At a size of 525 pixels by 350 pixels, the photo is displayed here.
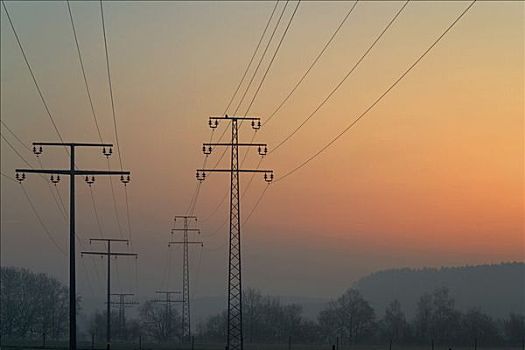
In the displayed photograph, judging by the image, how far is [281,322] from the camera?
143 m

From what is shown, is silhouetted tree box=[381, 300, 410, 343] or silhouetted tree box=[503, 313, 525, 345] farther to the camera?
silhouetted tree box=[381, 300, 410, 343]

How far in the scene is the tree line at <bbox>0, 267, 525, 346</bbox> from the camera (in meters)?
118

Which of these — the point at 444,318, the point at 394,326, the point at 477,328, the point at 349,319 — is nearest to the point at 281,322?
the point at 349,319

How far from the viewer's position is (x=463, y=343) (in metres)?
110

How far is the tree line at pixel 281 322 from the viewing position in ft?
389

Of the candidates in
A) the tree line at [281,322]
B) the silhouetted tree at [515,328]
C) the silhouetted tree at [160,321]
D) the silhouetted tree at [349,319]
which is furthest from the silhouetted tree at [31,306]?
the silhouetted tree at [515,328]

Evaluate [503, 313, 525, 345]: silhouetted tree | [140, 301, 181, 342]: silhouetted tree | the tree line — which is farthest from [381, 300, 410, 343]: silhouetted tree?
[140, 301, 181, 342]: silhouetted tree

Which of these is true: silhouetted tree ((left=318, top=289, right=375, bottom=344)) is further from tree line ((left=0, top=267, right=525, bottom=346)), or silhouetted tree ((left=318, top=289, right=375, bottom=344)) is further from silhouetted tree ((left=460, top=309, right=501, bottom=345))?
silhouetted tree ((left=460, top=309, right=501, bottom=345))

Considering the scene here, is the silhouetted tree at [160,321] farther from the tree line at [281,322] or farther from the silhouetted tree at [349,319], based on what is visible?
the silhouetted tree at [349,319]

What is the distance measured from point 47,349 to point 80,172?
93.4 ft

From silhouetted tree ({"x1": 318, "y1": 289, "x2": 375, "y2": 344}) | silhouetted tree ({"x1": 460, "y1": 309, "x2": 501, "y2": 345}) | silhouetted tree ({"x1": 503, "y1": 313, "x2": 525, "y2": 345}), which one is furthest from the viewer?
silhouetted tree ({"x1": 318, "y1": 289, "x2": 375, "y2": 344})

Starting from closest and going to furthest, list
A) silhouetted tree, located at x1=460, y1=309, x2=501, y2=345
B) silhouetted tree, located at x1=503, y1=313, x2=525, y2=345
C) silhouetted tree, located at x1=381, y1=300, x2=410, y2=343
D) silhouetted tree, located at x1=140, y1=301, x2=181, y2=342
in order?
silhouetted tree, located at x1=503, y1=313, x2=525, y2=345, silhouetted tree, located at x1=460, y1=309, x2=501, y2=345, silhouetted tree, located at x1=381, y1=300, x2=410, y2=343, silhouetted tree, located at x1=140, y1=301, x2=181, y2=342

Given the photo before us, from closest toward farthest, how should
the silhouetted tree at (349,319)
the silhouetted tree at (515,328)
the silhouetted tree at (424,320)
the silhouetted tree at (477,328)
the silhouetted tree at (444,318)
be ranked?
the silhouetted tree at (515,328)
the silhouetted tree at (477,328)
the silhouetted tree at (424,320)
the silhouetted tree at (444,318)
the silhouetted tree at (349,319)

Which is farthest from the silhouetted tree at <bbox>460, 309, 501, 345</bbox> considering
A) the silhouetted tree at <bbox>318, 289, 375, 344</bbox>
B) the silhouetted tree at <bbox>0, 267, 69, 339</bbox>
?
the silhouetted tree at <bbox>0, 267, 69, 339</bbox>
